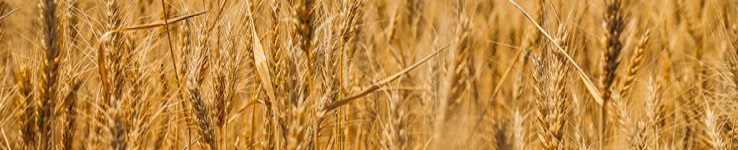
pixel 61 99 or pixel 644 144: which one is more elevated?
pixel 61 99

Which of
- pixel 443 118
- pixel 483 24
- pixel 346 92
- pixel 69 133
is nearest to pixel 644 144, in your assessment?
pixel 346 92

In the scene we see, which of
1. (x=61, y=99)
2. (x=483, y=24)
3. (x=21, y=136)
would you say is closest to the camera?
(x=21, y=136)

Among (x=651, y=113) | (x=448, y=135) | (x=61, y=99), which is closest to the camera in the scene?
(x=448, y=135)

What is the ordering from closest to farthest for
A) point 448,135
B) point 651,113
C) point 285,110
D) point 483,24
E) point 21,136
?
point 448,135 → point 285,110 → point 21,136 → point 651,113 → point 483,24

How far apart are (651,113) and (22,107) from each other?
1083 mm

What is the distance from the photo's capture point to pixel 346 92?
1856mm

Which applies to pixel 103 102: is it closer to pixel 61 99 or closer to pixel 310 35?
pixel 61 99

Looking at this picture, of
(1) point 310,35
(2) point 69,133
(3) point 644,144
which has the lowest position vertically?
(3) point 644,144

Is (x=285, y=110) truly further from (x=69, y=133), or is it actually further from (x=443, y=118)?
(x=69, y=133)

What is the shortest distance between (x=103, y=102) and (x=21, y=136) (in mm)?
129

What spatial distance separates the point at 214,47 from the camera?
67.0 inches

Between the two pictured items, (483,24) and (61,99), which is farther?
(483,24)

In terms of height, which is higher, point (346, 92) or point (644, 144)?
point (346, 92)

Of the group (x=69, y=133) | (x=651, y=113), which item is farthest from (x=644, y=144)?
(x=69, y=133)
